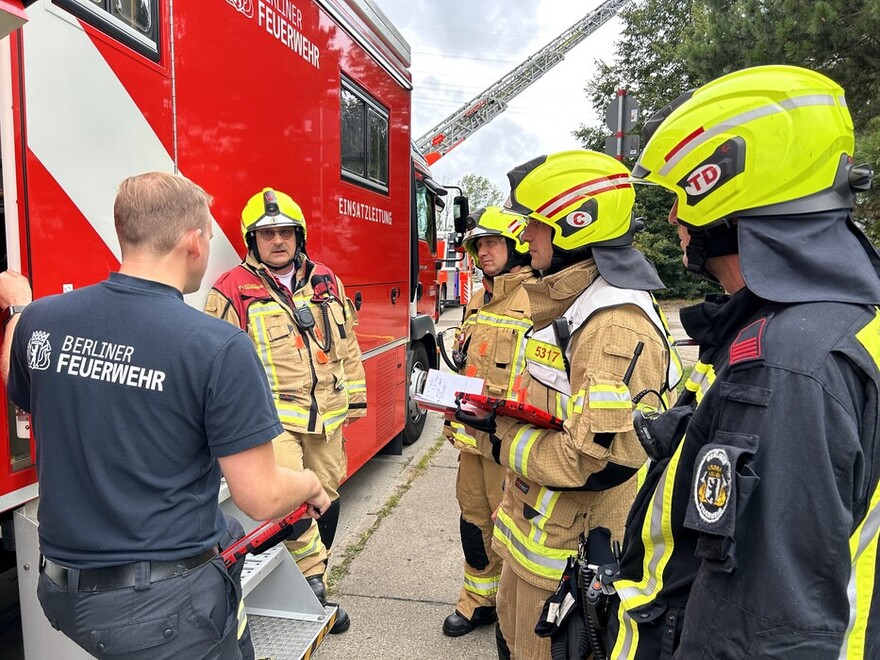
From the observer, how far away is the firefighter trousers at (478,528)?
124 inches

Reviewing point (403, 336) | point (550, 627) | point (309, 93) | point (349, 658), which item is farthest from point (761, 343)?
point (403, 336)

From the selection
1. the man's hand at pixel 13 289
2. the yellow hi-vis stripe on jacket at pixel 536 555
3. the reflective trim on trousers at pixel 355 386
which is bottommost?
the yellow hi-vis stripe on jacket at pixel 536 555

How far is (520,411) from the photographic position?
1.87 meters

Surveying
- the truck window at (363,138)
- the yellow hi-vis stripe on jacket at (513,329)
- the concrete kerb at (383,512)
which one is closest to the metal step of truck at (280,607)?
the concrete kerb at (383,512)

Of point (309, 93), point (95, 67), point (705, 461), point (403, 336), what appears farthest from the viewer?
point (403, 336)

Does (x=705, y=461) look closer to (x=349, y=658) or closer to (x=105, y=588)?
(x=105, y=588)

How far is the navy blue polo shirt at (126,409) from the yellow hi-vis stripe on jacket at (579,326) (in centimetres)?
99

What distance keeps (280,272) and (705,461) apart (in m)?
2.46

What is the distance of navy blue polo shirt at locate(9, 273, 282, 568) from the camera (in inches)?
56.4

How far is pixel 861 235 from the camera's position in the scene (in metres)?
1.16

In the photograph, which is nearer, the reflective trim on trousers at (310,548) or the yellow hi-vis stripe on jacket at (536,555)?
the yellow hi-vis stripe on jacket at (536,555)

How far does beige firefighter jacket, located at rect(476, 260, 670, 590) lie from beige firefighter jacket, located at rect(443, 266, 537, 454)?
3.29ft

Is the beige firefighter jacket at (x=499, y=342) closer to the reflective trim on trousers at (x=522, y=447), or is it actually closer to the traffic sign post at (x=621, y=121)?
the reflective trim on trousers at (x=522, y=447)

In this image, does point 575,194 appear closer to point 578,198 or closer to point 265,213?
point 578,198
